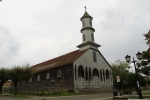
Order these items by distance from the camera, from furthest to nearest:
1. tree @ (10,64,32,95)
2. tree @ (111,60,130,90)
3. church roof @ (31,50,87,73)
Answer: tree @ (111,60,130,90) → church roof @ (31,50,87,73) → tree @ (10,64,32,95)

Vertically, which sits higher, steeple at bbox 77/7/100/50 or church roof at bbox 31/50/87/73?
steeple at bbox 77/7/100/50

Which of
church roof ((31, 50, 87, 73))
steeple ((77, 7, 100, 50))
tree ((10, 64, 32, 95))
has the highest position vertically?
steeple ((77, 7, 100, 50))

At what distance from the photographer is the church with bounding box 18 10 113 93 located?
115ft

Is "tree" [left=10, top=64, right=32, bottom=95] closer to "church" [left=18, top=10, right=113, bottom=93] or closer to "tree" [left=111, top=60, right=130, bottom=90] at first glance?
"church" [left=18, top=10, right=113, bottom=93]

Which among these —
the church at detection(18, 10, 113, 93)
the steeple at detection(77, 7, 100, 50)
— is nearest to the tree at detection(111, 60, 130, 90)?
the church at detection(18, 10, 113, 93)

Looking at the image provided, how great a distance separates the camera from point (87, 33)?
41281 mm

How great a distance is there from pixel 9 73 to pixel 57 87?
428 inches

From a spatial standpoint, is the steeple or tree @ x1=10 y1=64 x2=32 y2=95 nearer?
Result: tree @ x1=10 y1=64 x2=32 y2=95

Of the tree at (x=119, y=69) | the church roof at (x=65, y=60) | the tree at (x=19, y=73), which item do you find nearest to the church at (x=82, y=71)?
the church roof at (x=65, y=60)

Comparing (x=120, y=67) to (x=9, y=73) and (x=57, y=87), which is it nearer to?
(x=57, y=87)

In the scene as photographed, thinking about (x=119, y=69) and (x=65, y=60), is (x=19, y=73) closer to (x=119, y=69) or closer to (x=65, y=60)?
(x=65, y=60)

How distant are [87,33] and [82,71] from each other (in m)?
9.56

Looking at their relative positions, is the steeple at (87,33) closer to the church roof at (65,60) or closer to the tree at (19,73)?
the church roof at (65,60)

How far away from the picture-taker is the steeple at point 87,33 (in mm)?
40422
